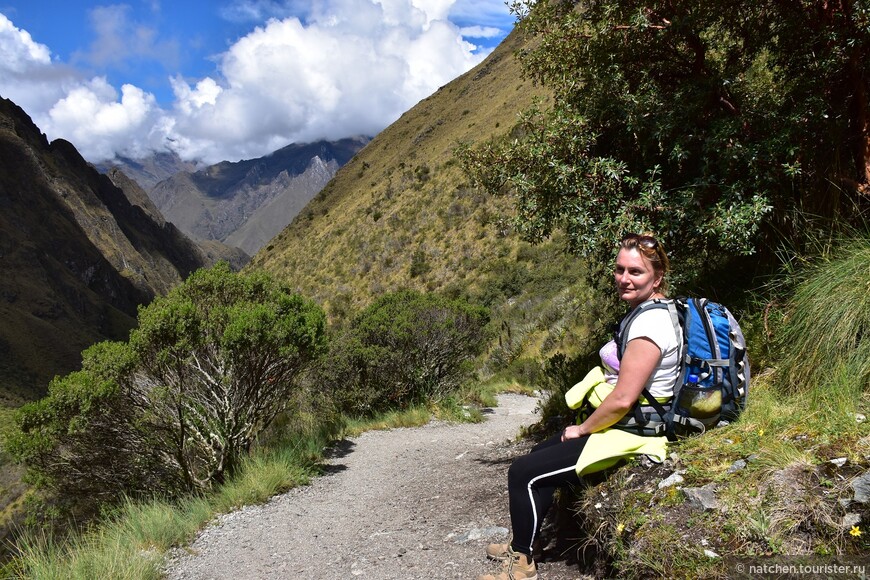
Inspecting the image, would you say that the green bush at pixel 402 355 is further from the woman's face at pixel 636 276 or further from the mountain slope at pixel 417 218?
the mountain slope at pixel 417 218

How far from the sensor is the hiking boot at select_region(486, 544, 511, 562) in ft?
10.8

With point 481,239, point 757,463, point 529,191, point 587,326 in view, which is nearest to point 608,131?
point 529,191

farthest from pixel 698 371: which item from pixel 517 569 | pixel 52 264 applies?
pixel 52 264

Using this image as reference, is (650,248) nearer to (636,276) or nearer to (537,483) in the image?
(636,276)

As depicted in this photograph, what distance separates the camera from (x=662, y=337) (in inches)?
106

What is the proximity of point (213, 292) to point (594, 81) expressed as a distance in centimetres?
545

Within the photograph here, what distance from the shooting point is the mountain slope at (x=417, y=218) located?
33031mm

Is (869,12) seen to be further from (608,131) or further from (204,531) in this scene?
(204,531)

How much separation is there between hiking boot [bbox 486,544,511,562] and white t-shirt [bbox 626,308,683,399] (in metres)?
1.44

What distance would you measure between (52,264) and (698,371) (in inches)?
6300

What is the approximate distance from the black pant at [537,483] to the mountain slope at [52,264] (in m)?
93.0

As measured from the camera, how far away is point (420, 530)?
4.25 m

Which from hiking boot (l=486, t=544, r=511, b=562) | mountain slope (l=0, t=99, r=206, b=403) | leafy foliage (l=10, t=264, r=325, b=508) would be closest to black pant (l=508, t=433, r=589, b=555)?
hiking boot (l=486, t=544, r=511, b=562)

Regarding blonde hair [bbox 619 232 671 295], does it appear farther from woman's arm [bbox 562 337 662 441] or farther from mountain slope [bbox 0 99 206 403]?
mountain slope [bbox 0 99 206 403]
